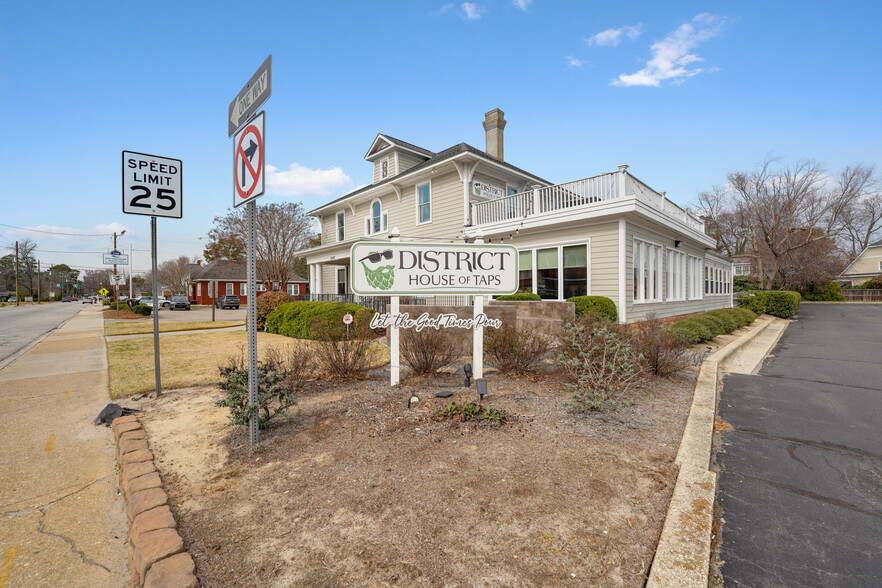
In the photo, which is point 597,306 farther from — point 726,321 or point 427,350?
point 427,350

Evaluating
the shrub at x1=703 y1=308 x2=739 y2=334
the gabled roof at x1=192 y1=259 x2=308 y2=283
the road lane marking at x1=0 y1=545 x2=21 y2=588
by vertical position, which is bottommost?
the road lane marking at x1=0 y1=545 x2=21 y2=588

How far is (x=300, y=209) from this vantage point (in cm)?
3519

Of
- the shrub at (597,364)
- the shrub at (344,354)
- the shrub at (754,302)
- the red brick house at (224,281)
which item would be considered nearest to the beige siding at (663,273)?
the shrub at (597,364)

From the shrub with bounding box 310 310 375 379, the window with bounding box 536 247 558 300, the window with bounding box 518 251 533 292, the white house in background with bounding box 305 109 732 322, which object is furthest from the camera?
the window with bounding box 518 251 533 292

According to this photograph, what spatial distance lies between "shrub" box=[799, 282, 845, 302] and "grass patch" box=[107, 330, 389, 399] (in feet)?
176

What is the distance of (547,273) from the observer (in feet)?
43.2

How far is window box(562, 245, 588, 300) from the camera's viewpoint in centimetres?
1226

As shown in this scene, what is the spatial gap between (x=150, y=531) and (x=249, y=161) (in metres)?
2.73

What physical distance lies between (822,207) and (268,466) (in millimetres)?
53477

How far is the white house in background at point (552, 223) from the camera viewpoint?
1154 cm

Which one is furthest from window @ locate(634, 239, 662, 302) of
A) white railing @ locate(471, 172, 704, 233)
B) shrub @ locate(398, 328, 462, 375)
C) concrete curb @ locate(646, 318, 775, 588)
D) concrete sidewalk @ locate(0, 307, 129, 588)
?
concrete sidewalk @ locate(0, 307, 129, 588)

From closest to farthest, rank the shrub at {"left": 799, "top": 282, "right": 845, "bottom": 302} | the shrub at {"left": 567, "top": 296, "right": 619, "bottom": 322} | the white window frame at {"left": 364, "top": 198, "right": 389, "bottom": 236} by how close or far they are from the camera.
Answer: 1. the shrub at {"left": 567, "top": 296, "right": 619, "bottom": 322}
2. the white window frame at {"left": 364, "top": 198, "right": 389, "bottom": 236}
3. the shrub at {"left": 799, "top": 282, "right": 845, "bottom": 302}

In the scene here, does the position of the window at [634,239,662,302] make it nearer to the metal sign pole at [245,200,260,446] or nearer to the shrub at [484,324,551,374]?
the shrub at [484,324,551,374]

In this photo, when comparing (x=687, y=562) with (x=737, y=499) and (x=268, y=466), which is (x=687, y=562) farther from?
(x=268, y=466)
